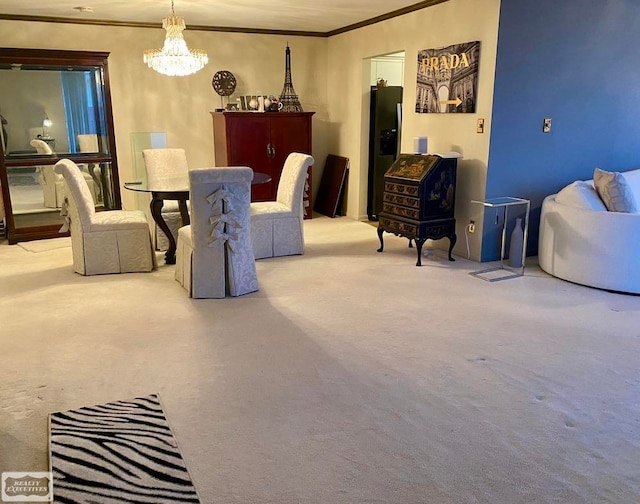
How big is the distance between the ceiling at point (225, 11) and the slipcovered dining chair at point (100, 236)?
1.78 meters

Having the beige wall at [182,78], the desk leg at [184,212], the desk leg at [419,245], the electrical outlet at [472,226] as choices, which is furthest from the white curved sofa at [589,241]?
the beige wall at [182,78]

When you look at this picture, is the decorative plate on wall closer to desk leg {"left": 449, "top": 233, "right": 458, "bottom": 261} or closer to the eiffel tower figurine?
the eiffel tower figurine

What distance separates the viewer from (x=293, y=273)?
4617mm

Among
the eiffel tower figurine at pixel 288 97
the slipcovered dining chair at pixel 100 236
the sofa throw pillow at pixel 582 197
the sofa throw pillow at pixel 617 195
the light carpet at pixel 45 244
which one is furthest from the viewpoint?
the eiffel tower figurine at pixel 288 97

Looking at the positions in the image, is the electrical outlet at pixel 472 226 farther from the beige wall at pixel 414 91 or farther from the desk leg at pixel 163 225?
the desk leg at pixel 163 225

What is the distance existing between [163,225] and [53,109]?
7.06 feet

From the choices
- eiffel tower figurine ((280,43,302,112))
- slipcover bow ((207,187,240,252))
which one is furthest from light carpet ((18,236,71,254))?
eiffel tower figurine ((280,43,302,112))

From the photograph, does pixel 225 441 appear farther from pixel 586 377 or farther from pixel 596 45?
pixel 596 45

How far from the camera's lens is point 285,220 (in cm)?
507

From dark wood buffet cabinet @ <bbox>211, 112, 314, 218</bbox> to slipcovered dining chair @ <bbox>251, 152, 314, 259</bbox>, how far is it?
1.26 meters

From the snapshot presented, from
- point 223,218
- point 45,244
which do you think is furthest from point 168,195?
point 45,244

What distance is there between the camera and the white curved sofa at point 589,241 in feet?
13.3

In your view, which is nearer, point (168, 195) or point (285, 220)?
point (168, 195)

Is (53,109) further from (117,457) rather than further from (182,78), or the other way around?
(117,457)
